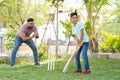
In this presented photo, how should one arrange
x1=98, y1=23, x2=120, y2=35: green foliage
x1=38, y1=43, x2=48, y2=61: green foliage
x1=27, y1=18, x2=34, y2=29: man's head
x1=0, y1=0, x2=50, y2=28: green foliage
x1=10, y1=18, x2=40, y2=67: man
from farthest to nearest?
x1=0, y1=0, x2=50, y2=28: green foliage < x1=98, y1=23, x2=120, y2=35: green foliage < x1=38, y1=43, x2=48, y2=61: green foliage < x1=10, y1=18, x2=40, y2=67: man < x1=27, y1=18, x2=34, y2=29: man's head

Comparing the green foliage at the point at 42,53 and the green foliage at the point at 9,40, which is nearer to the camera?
the green foliage at the point at 42,53

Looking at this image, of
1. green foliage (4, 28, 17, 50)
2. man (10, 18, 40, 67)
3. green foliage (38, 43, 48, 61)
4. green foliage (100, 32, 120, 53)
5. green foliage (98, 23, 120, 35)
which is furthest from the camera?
green foliage (98, 23, 120, 35)

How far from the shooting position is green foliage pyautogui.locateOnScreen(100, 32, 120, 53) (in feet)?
42.5

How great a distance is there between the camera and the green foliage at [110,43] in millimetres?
12945

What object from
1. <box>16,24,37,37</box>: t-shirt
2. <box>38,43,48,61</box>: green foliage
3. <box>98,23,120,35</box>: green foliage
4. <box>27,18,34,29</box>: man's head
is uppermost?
<box>27,18,34,29</box>: man's head

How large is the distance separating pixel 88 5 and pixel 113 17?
4457 mm

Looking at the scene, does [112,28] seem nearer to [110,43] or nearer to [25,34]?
[110,43]

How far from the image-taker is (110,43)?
13.4m

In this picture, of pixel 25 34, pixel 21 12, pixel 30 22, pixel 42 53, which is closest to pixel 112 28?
pixel 42 53

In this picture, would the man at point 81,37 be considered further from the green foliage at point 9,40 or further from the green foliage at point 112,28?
the green foliage at point 112,28

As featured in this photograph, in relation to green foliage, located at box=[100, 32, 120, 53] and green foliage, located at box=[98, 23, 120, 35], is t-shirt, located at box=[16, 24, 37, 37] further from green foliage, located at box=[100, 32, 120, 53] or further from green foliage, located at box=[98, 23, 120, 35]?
green foliage, located at box=[98, 23, 120, 35]

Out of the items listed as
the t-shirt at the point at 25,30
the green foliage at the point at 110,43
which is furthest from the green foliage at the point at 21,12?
the t-shirt at the point at 25,30

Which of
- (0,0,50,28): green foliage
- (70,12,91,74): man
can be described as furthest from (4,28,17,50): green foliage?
(0,0,50,28): green foliage

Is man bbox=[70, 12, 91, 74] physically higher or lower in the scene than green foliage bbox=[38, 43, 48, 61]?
higher
